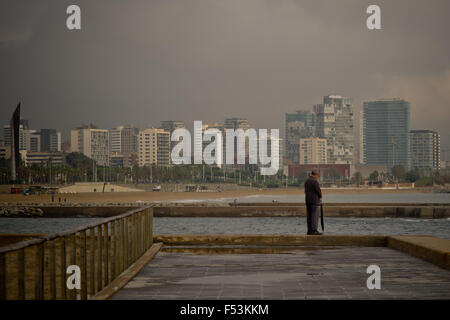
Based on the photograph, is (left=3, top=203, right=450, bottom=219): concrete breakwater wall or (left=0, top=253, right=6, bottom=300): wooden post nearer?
(left=0, top=253, right=6, bottom=300): wooden post

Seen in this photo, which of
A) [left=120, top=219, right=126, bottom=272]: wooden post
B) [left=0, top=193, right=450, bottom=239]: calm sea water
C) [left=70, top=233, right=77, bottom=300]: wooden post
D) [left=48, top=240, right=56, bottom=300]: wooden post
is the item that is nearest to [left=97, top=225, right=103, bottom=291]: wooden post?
[left=70, top=233, right=77, bottom=300]: wooden post

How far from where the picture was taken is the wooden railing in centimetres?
575

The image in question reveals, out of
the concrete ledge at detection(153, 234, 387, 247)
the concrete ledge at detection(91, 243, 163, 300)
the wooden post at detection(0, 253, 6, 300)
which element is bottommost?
the concrete ledge at detection(153, 234, 387, 247)

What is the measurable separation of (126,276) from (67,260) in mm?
2754

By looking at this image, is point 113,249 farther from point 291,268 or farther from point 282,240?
point 282,240

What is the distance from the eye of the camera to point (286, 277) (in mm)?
10461

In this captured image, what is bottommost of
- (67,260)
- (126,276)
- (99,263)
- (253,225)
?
(253,225)

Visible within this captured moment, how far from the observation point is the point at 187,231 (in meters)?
58.0

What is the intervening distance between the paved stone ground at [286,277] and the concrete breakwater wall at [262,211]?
6529 centimetres

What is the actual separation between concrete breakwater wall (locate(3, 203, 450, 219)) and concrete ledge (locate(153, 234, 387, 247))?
62.8 m

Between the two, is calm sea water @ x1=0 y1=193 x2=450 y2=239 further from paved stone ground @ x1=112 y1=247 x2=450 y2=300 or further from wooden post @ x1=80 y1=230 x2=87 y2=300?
wooden post @ x1=80 y1=230 x2=87 y2=300

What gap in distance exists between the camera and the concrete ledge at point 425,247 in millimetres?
11337

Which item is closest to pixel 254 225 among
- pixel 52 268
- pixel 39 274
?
pixel 52 268
